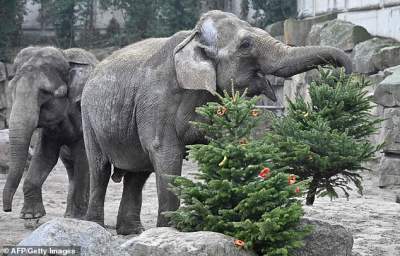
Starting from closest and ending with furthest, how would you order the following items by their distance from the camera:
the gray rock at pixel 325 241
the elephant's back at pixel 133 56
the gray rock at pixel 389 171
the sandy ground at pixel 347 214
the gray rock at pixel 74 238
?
the gray rock at pixel 74 238 < the gray rock at pixel 325 241 < the elephant's back at pixel 133 56 < the sandy ground at pixel 347 214 < the gray rock at pixel 389 171

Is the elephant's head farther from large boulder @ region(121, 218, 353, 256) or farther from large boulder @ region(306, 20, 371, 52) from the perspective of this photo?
large boulder @ region(306, 20, 371, 52)

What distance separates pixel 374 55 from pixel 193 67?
8.82m

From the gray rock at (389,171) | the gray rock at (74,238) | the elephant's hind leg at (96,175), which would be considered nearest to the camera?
the gray rock at (74,238)

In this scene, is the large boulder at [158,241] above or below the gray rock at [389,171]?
above

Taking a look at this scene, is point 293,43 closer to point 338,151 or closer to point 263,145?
point 338,151

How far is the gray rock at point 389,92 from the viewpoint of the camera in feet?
42.2

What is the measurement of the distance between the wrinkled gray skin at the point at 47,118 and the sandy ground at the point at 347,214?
0.43 m

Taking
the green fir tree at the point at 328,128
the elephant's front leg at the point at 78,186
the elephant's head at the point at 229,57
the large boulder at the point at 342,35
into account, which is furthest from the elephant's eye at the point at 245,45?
the large boulder at the point at 342,35

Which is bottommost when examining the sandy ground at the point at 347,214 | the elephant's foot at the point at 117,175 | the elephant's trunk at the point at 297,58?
the sandy ground at the point at 347,214

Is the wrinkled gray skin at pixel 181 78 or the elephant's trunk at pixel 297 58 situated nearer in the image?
the elephant's trunk at pixel 297 58

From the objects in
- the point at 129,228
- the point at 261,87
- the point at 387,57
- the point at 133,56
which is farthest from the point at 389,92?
the point at 261,87

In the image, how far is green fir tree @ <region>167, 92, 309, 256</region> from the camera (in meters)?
5.67

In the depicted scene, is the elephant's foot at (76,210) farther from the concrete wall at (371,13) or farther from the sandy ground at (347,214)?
the concrete wall at (371,13)

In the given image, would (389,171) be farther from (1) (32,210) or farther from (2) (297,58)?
(2) (297,58)
